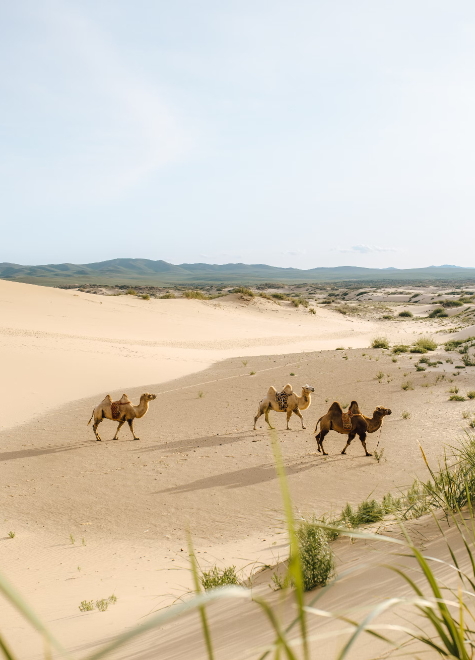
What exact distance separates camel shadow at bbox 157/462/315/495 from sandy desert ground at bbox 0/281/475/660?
2.1 inches

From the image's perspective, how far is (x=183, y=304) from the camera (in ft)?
161

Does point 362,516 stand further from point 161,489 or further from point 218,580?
point 161,489

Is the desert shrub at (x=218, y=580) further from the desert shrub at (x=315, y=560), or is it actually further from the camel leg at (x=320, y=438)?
the camel leg at (x=320, y=438)

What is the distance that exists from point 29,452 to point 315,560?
29.8 ft

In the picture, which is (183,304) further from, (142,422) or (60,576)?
(60,576)

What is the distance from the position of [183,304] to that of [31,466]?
38604 mm

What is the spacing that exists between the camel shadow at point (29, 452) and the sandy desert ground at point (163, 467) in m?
0.04

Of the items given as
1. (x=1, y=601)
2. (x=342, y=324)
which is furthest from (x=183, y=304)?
(x=1, y=601)

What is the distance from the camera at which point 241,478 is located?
984 cm

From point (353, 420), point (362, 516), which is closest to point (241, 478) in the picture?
point (353, 420)

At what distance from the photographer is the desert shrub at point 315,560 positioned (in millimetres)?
4559

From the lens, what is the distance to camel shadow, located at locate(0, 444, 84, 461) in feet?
38.2

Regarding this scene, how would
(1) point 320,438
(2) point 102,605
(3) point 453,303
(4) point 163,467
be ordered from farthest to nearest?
(3) point 453,303 < (1) point 320,438 < (4) point 163,467 < (2) point 102,605

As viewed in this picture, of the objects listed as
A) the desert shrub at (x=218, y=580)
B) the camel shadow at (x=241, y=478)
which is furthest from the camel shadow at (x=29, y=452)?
the desert shrub at (x=218, y=580)
